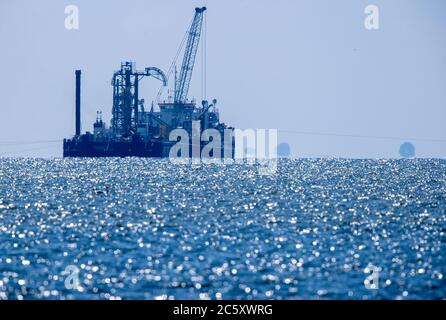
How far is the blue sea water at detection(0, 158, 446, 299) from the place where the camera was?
46.5m

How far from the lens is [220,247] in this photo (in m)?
59.6

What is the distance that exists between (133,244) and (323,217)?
2155 cm

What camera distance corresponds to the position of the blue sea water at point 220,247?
153 feet
